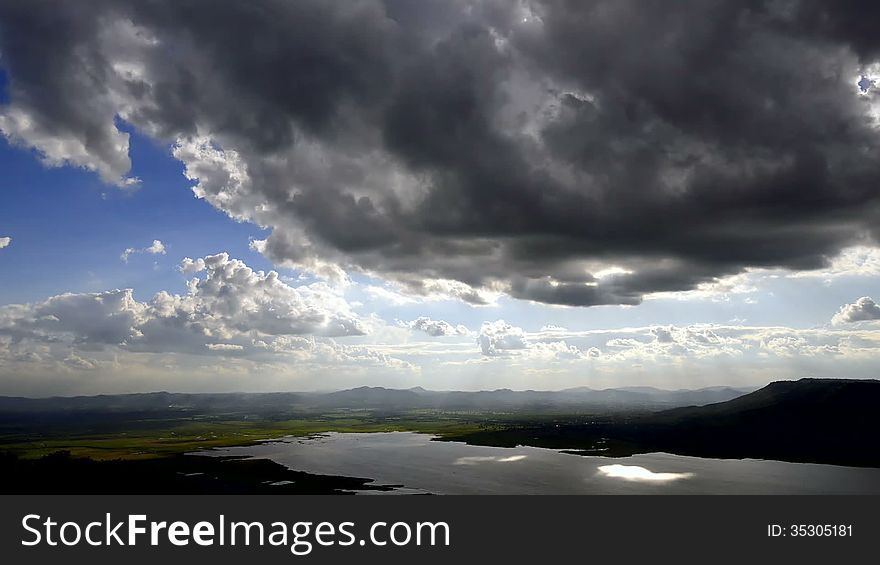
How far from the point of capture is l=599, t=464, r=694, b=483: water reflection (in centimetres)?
15412

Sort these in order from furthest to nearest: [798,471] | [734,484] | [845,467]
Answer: [845,467], [798,471], [734,484]

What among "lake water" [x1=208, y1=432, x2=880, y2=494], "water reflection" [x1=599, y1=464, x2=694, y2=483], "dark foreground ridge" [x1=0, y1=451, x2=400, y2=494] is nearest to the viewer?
"dark foreground ridge" [x1=0, y1=451, x2=400, y2=494]

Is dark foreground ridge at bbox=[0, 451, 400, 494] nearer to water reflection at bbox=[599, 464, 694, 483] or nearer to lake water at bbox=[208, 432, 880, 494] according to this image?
lake water at bbox=[208, 432, 880, 494]

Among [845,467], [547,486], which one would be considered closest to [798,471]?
[845,467]

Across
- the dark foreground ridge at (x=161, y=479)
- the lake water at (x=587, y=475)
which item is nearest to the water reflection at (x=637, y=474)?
the lake water at (x=587, y=475)

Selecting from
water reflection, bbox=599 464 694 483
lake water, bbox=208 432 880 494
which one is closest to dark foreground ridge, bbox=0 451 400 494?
lake water, bbox=208 432 880 494

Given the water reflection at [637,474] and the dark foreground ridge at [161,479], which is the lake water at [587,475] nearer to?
the water reflection at [637,474]

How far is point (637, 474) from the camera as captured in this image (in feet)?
539

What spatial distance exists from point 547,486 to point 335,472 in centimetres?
6299

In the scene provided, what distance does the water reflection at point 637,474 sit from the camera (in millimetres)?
154125

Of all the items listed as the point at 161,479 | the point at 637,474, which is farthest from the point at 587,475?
the point at 161,479
